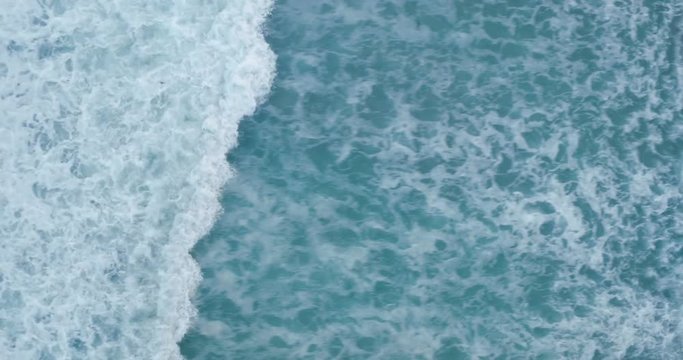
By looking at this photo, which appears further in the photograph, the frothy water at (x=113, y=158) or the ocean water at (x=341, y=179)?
the ocean water at (x=341, y=179)

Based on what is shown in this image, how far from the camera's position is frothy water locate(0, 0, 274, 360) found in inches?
523

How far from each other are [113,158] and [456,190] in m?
6.03

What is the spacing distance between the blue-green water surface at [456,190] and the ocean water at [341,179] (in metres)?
0.04

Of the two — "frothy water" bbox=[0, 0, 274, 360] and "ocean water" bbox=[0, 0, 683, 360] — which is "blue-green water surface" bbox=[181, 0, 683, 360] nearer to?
"ocean water" bbox=[0, 0, 683, 360]

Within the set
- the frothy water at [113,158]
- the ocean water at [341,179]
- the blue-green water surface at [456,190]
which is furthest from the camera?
the blue-green water surface at [456,190]

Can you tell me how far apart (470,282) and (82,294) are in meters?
6.45

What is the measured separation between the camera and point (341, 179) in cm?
1469

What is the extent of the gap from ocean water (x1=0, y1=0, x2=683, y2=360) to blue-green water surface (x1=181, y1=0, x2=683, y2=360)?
1.5 inches

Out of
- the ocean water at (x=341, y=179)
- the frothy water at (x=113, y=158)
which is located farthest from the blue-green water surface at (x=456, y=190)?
the frothy water at (x=113, y=158)

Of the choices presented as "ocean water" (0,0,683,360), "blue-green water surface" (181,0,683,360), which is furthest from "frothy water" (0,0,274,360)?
"blue-green water surface" (181,0,683,360)

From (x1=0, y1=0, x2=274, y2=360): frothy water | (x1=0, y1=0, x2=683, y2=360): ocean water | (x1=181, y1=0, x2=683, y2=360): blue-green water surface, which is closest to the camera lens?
(x1=0, y1=0, x2=274, y2=360): frothy water

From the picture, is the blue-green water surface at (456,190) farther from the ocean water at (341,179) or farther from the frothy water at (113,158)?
the frothy water at (113,158)

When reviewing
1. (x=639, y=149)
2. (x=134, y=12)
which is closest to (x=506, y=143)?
(x=639, y=149)

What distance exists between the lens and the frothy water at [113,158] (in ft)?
43.6
